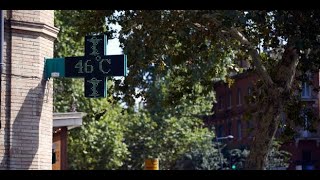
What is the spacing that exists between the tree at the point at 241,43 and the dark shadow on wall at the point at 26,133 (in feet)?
8.12

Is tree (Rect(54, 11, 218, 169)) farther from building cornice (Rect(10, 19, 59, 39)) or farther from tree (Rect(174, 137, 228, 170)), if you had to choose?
building cornice (Rect(10, 19, 59, 39))

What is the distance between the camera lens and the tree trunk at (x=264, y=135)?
21.0m

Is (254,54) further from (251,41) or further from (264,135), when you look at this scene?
(264,135)

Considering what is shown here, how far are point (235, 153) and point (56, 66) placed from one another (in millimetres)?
48217

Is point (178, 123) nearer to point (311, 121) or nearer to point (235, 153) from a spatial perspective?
point (235, 153)

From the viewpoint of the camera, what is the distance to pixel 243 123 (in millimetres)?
77062

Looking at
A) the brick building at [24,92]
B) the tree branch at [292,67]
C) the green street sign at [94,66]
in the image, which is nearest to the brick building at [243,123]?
the tree branch at [292,67]

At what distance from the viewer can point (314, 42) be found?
1917 centimetres

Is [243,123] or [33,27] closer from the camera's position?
[33,27]

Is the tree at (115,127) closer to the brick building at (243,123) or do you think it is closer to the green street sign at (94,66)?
the green street sign at (94,66)

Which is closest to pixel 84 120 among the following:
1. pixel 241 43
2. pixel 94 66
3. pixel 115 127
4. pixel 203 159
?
pixel 115 127

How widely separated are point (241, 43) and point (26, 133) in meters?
5.50

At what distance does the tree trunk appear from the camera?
68.8 feet

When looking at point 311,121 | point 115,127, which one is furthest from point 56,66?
point 115,127
